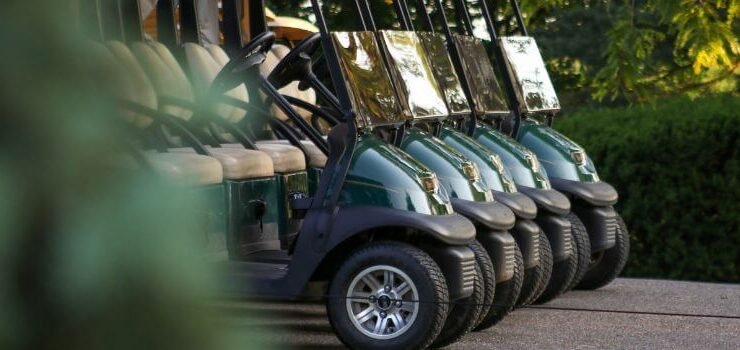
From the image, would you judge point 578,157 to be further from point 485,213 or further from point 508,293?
point 485,213

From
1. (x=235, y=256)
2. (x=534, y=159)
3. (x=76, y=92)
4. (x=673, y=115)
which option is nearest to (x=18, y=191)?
(x=76, y=92)

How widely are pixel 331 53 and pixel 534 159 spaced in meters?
1.96

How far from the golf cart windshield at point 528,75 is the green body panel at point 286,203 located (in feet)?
8.29

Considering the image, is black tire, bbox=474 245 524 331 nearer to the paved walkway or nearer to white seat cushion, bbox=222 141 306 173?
the paved walkway

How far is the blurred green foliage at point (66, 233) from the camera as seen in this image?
0.62 metres

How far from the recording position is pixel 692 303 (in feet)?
28.3

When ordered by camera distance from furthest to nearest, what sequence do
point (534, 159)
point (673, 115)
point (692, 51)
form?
point (673, 115) < point (692, 51) < point (534, 159)

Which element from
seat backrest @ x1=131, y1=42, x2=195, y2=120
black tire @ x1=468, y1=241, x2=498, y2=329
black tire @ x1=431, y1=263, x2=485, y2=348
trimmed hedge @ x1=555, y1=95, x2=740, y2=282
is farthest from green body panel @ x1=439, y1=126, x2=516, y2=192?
trimmed hedge @ x1=555, y1=95, x2=740, y2=282

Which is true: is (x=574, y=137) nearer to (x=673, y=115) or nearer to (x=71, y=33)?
(x=673, y=115)

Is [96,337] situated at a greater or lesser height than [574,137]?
greater

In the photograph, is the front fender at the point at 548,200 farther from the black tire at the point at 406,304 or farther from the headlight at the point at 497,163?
the black tire at the point at 406,304

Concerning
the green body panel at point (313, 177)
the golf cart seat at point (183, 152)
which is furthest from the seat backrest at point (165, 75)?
the green body panel at point (313, 177)

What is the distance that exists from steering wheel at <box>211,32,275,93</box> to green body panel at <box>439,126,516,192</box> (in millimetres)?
986

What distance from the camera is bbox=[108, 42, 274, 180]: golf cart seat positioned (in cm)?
582
